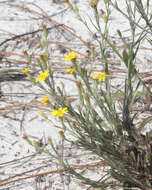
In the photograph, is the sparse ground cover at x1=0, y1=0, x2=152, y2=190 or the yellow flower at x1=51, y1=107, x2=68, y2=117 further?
the sparse ground cover at x1=0, y1=0, x2=152, y2=190

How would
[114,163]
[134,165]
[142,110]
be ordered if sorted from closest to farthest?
[114,163] → [134,165] → [142,110]

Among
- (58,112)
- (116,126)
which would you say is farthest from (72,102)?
(58,112)

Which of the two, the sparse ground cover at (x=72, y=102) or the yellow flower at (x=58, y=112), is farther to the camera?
the sparse ground cover at (x=72, y=102)

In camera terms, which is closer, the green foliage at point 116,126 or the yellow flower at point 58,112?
the yellow flower at point 58,112

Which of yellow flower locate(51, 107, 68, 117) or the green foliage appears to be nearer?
yellow flower locate(51, 107, 68, 117)

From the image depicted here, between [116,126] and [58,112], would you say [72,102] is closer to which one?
[116,126]

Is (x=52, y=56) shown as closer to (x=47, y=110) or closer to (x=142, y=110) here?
(x=47, y=110)

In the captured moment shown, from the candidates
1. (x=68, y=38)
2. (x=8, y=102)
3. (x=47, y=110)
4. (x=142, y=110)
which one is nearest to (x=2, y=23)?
(x=68, y=38)

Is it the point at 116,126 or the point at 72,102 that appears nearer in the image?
the point at 116,126
